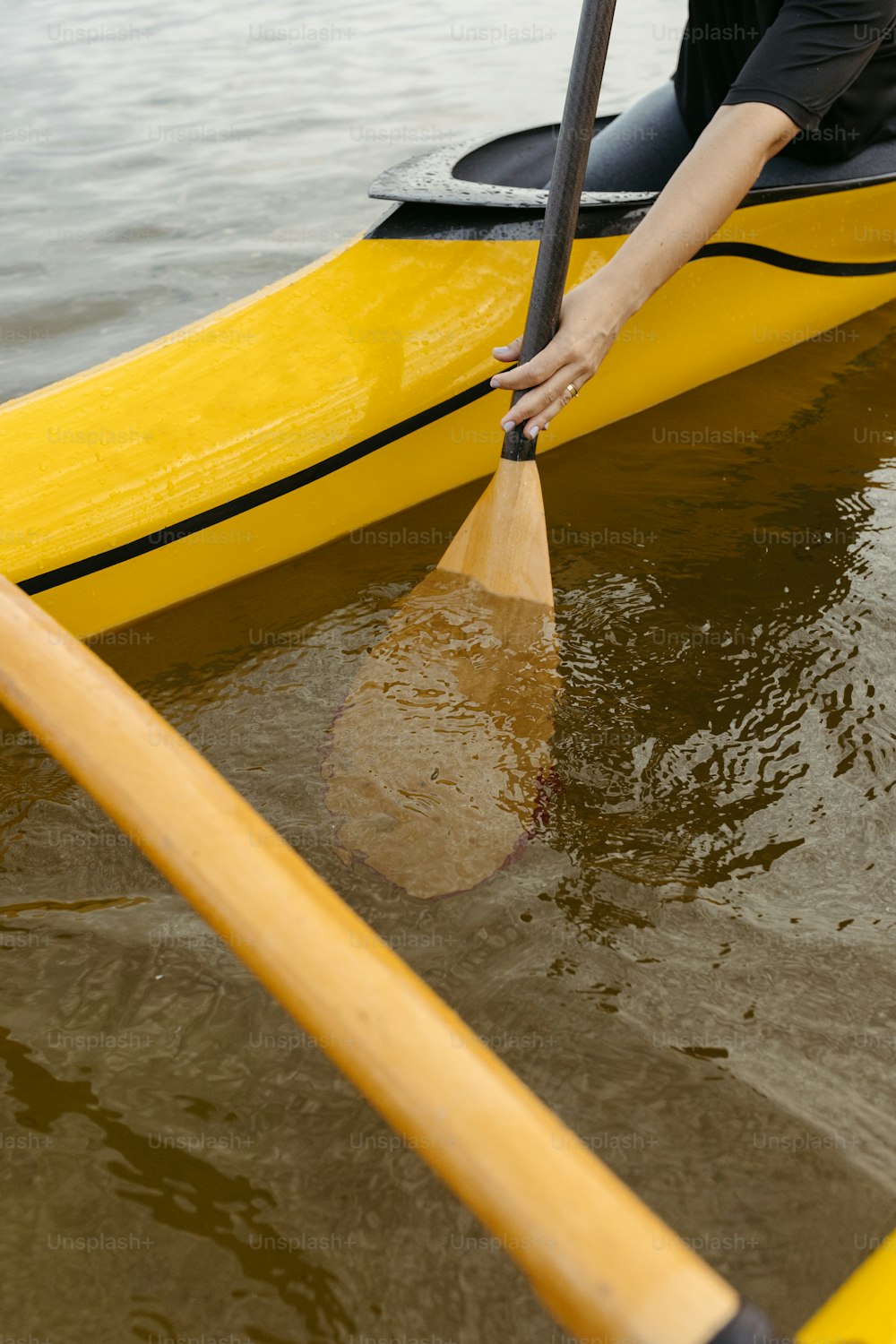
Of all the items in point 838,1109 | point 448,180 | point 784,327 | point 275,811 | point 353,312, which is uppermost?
point 448,180

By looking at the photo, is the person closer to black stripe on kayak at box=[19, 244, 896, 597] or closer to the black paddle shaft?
the black paddle shaft

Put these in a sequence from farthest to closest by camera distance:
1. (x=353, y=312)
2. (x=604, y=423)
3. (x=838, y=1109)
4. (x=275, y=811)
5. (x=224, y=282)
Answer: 1. (x=224, y=282)
2. (x=604, y=423)
3. (x=353, y=312)
4. (x=275, y=811)
5. (x=838, y=1109)

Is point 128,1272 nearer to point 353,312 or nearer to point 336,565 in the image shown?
point 336,565

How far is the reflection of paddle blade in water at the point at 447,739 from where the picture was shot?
141cm

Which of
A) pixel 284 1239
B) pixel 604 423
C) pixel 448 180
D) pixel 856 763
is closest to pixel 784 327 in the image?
pixel 604 423

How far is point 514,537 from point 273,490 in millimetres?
435

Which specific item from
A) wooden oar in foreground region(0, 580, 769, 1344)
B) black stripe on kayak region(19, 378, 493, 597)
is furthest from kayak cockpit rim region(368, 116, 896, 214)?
wooden oar in foreground region(0, 580, 769, 1344)

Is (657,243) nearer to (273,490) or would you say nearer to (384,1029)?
(273,490)

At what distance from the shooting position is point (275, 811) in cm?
150

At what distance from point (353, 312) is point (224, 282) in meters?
1.55

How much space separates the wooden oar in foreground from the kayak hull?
76 cm

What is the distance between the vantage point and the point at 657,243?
1603 mm

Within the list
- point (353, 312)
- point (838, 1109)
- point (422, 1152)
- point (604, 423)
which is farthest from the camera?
point (604, 423)

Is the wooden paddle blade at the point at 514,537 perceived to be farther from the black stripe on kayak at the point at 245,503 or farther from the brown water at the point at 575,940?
the black stripe on kayak at the point at 245,503
